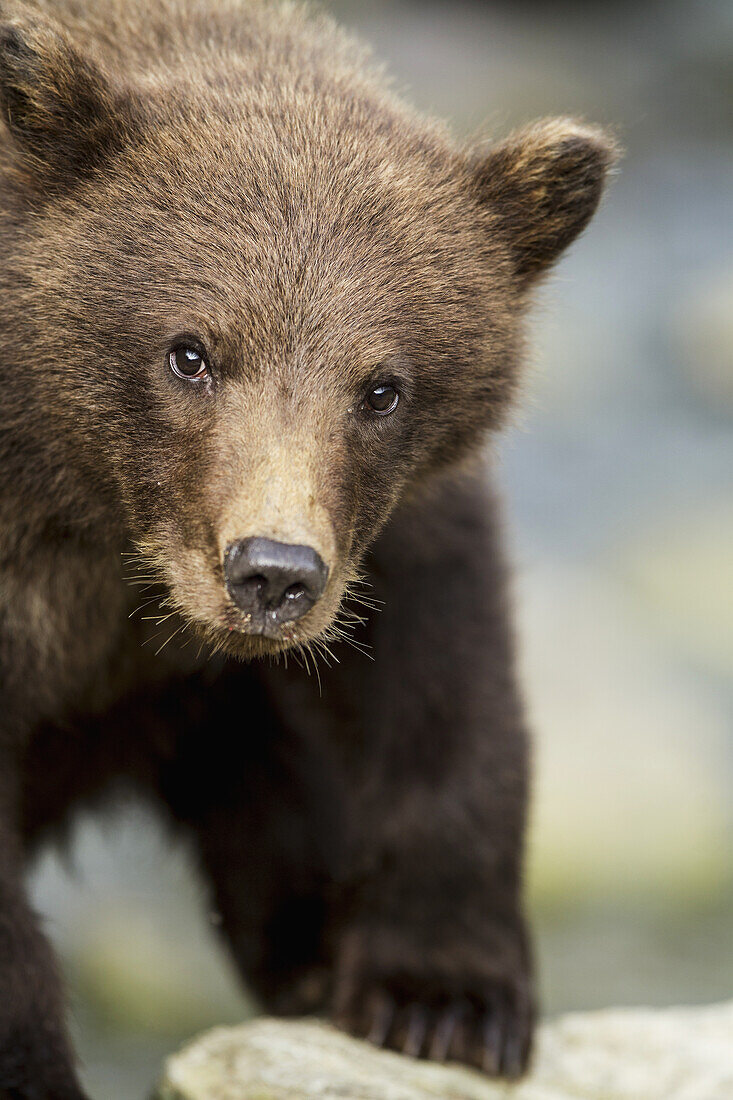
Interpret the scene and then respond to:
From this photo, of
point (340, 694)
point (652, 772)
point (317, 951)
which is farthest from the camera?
point (652, 772)

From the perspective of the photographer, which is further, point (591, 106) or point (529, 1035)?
point (591, 106)

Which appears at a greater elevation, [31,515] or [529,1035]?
[31,515]

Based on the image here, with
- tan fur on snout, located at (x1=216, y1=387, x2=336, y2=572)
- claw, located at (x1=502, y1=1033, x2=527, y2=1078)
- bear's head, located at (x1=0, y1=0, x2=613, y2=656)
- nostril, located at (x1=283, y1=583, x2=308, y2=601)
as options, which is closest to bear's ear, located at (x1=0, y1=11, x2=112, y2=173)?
bear's head, located at (x1=0, y1=0, x2=613, y2=656)

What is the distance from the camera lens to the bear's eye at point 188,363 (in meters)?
4.44

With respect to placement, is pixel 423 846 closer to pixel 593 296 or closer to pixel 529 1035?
pixel 529 1035

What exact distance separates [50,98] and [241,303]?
2.68 feet

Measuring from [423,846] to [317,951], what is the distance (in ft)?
4.05

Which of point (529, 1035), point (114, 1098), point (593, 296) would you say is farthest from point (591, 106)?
point (529, 1035)

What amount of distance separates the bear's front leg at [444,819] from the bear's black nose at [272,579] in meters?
1.68

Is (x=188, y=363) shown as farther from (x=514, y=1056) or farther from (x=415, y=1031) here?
(x=514, y=1056)

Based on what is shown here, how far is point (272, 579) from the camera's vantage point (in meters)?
4.04

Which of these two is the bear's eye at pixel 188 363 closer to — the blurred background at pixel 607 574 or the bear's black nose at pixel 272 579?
the bear's black nose at pixel 272 579

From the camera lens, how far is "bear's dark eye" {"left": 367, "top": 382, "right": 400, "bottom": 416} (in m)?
4.62

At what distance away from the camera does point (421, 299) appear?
4.69 metres
